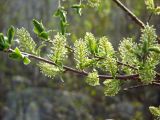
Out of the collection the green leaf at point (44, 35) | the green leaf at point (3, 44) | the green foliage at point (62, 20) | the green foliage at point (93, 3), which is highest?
the green foliage at point (93, 3)

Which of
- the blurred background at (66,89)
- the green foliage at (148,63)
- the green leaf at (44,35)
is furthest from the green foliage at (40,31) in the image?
the blurred background at (66,89)

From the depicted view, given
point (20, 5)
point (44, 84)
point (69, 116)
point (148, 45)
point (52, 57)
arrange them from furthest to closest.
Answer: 1. point (20, 5)
2. point (44, 84)
3. point (69, 116)
4. point (52, 57)
5. point (148, 45)

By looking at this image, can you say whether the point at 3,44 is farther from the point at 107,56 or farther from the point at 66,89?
the point at 66,89

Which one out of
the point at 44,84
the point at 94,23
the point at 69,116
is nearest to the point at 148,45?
the point at 69,116

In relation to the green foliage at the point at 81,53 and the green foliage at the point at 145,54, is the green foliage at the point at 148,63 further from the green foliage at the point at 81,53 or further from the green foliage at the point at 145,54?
the green foliage at the point at 81,53

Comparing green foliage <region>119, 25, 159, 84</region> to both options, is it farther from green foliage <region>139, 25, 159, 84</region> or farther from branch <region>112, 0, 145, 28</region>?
branch <region>112, 0, 145, 28</region>

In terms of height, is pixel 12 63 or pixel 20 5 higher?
pixel 20 5

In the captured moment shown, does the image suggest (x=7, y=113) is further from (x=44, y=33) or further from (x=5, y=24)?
(x=44, y=33)
